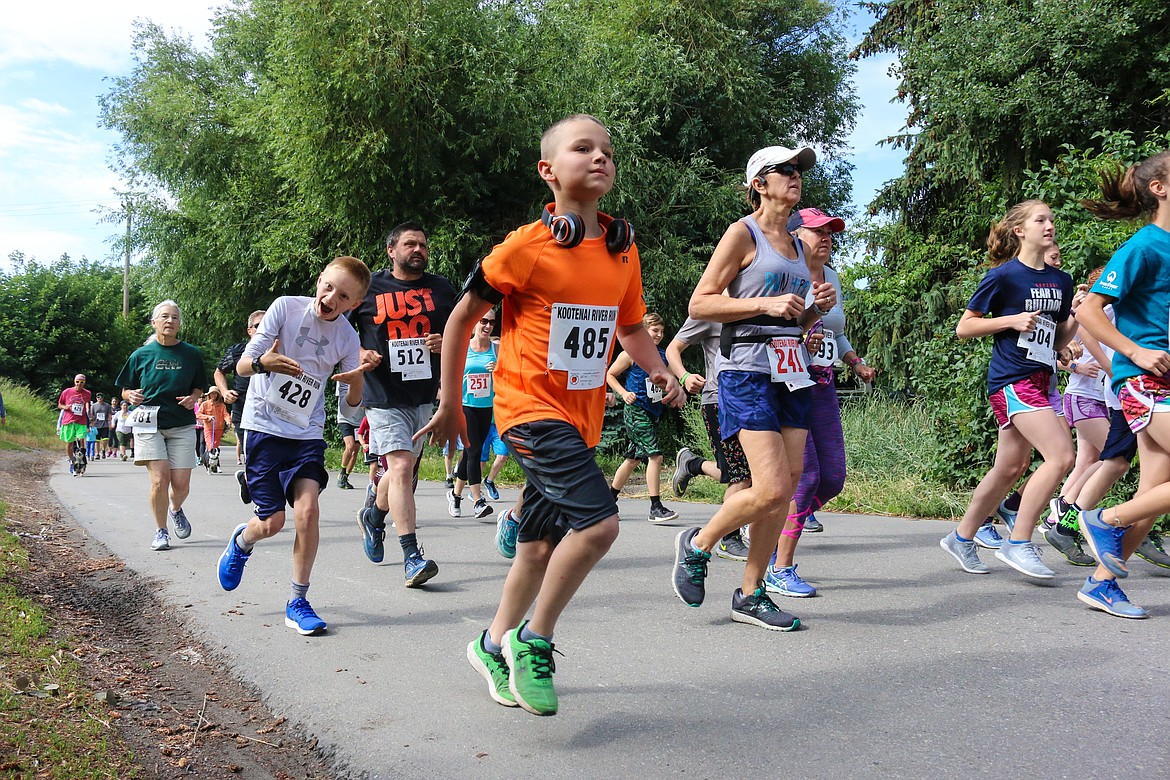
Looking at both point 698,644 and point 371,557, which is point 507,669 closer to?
point 698,644

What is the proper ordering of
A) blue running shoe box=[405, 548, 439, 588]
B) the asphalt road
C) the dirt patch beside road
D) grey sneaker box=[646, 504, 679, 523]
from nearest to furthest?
1. the asphalt road
2. the dirt patch beside road
3. blue running shoe box=[405, 548, 439, 588]
4. grey sneaker box=[646, 504, 679, 523]

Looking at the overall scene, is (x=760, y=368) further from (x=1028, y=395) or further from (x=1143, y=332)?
(x=1028, y=395)

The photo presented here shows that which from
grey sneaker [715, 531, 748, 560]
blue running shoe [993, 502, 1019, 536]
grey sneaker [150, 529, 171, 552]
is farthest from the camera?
grey sneaker [150, 529, 171, 552]

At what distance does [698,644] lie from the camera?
14.7ft

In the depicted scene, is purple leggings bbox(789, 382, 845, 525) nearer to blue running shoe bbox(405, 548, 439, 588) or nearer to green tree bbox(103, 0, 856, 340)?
blue running shoe bbox(405, 548, 439, 588)

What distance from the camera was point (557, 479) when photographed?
3389mm

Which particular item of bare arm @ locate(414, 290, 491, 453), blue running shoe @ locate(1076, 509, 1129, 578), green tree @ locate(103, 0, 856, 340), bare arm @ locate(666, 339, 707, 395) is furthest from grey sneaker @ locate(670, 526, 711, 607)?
green tree @ locate(103, 0, 856, 340)

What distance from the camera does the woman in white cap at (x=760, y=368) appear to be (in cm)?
452

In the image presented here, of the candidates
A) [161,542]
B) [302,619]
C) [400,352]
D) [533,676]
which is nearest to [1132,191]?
[533,676]

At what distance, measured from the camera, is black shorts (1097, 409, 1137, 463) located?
5895 mm

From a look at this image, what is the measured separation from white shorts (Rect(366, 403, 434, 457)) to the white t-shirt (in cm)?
92

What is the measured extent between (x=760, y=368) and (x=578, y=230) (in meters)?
1.50

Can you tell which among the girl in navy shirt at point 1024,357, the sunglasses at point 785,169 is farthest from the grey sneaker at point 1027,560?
the sunglasses at point 785,169

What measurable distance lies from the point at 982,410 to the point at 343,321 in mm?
5874
